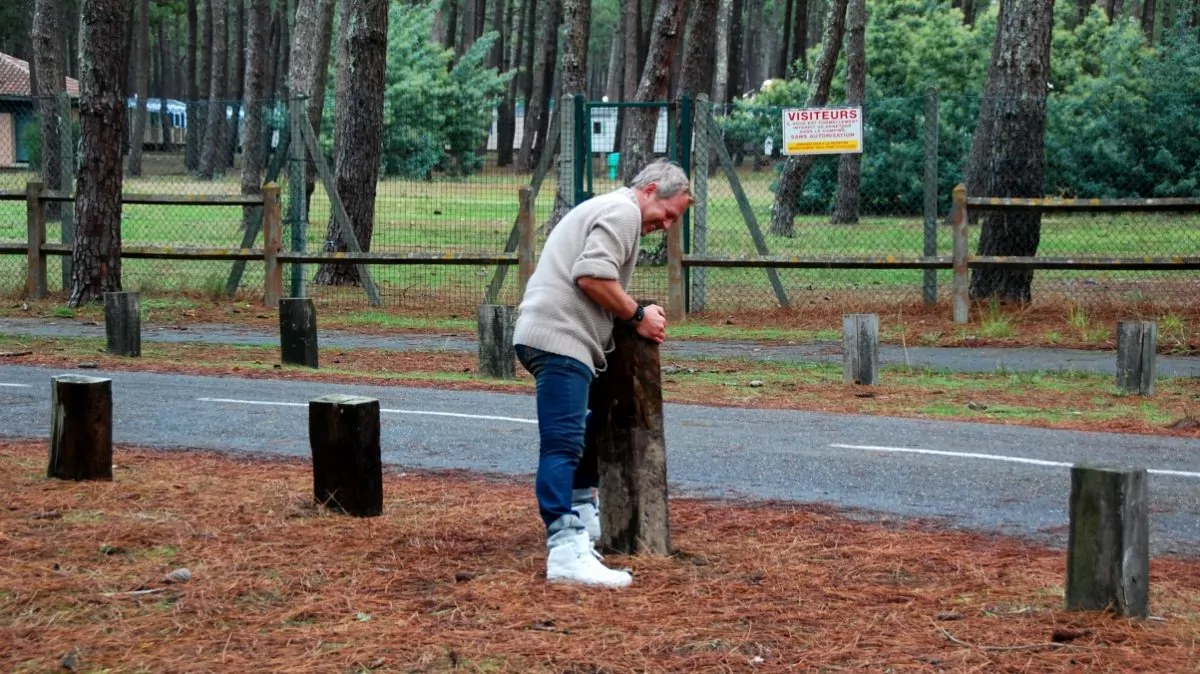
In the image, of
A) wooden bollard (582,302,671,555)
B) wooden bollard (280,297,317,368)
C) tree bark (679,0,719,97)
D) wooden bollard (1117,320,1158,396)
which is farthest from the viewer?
tree bark (679,0,719,97)

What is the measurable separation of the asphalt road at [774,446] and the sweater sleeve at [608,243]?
2403 millimetres

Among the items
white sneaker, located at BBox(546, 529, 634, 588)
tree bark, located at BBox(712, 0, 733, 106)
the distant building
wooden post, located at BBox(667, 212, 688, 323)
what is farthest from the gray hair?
tree bark, located at BBox(712, 0, 733, 106)

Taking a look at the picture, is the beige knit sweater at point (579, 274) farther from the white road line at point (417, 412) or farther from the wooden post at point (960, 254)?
the wooden post at point (960, 254)

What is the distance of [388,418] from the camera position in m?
10.4

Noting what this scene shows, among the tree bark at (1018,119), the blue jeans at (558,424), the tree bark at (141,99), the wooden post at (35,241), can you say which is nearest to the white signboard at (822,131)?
the tree bark at (1018,119)

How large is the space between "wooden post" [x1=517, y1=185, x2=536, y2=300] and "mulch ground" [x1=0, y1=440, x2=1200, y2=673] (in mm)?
9903

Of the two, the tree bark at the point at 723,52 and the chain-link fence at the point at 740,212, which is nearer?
the chain-link fence at the point at 740,212

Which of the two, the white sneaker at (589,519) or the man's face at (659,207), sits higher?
the man's face at (659,207)

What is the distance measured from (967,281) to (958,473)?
8.57m

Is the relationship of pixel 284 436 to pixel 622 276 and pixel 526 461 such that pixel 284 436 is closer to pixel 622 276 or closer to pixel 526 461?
pixel 526 461

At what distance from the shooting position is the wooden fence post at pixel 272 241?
18.1 meters

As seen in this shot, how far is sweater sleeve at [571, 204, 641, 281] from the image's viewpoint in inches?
229

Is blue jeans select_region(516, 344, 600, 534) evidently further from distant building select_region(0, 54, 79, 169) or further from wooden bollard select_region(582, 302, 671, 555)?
distant building select_region(0, 54, 79, 169)

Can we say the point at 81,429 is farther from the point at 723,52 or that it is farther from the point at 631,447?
the point at 723,52
